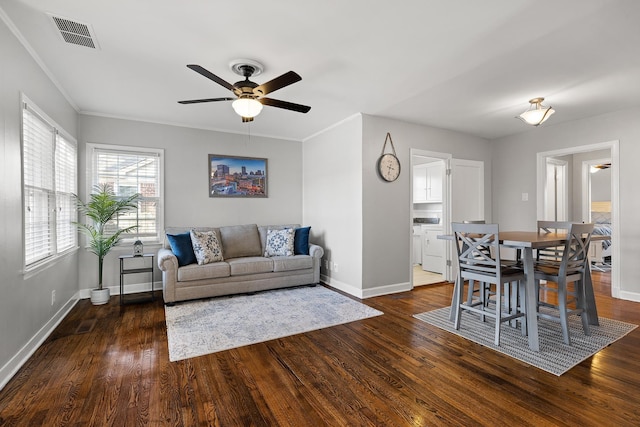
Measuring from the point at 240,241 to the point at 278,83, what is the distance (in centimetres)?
284

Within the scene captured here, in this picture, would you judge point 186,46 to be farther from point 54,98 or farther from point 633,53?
point 633,53

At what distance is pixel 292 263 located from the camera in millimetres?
4555

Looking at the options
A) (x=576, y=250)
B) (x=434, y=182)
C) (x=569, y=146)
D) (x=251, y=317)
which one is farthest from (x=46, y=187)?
(x=569, y=146)

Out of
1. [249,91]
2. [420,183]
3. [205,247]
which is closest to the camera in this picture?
[249,91]

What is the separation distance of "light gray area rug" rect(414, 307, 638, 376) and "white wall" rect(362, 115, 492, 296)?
3.11ft

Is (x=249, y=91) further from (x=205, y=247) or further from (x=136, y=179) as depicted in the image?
(x=136, y=179)

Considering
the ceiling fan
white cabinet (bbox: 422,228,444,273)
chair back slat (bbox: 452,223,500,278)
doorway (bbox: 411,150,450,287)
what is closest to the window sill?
the ceiling fan

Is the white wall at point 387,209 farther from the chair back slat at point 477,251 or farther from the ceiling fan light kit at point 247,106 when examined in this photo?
the ceiling fan light kit at point 247,106

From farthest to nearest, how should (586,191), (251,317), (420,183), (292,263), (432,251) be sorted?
(586,191) < (420,183) < (432,251) < (292,263) < (251,317)

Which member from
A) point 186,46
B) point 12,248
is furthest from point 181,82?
point 12,248

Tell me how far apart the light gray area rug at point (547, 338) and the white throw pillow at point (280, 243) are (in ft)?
6.91

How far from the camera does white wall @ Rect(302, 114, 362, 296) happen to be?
14.1 ft

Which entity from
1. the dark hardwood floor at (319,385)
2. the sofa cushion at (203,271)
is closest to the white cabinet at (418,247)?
the dark hardwood floor at (319,385)

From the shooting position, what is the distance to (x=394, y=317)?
344 cm
